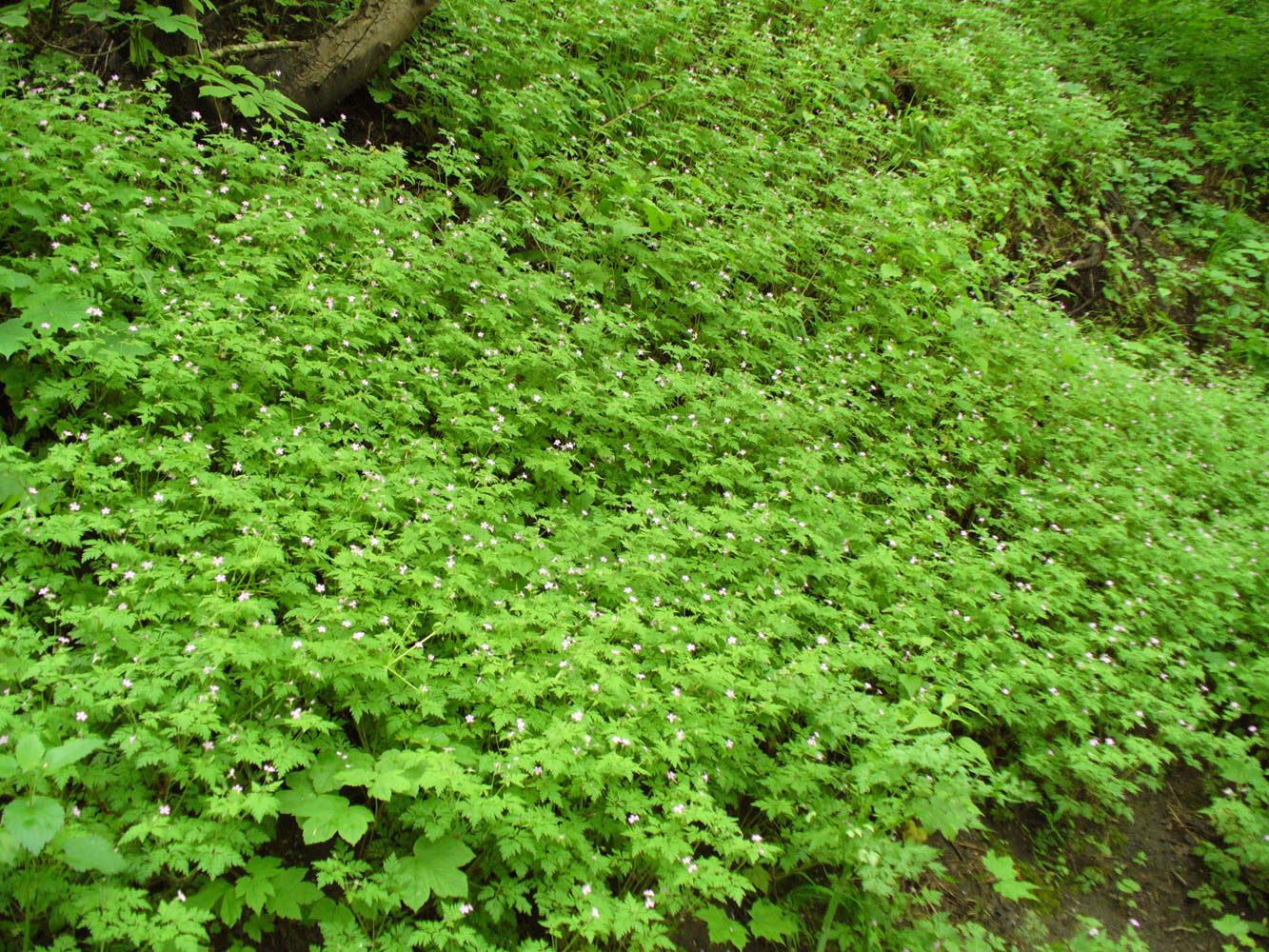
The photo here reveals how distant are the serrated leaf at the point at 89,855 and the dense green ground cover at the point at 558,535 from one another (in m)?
0.03

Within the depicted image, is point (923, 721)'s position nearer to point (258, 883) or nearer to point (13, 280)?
point (258, 883)

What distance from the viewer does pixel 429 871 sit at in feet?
8.64

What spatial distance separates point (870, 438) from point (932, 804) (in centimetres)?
307

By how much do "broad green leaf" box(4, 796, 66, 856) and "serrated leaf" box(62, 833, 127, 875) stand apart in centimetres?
8

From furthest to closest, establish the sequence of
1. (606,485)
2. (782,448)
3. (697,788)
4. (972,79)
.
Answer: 1. (972,79)
2. (782,448)
3. (606,485)
4. (697,788)

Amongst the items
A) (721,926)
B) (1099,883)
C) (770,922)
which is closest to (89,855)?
(721,926)

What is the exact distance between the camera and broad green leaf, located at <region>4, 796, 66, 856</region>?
2090 millimetres

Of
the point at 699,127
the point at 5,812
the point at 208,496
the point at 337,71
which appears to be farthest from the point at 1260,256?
the point at 5,812

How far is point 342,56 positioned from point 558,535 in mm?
4537

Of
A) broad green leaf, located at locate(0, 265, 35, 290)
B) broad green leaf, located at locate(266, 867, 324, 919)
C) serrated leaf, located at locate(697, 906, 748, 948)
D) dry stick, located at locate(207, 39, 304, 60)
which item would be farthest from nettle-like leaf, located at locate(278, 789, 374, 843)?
dry stick, located at locate(207, 39, 304, 60)

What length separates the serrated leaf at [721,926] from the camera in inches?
116

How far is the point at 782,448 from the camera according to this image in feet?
17.4

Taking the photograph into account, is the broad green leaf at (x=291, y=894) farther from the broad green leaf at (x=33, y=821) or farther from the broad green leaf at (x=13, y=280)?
the broad green leaf at (x=13, y=280)

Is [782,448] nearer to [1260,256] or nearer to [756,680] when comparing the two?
[756,680]
